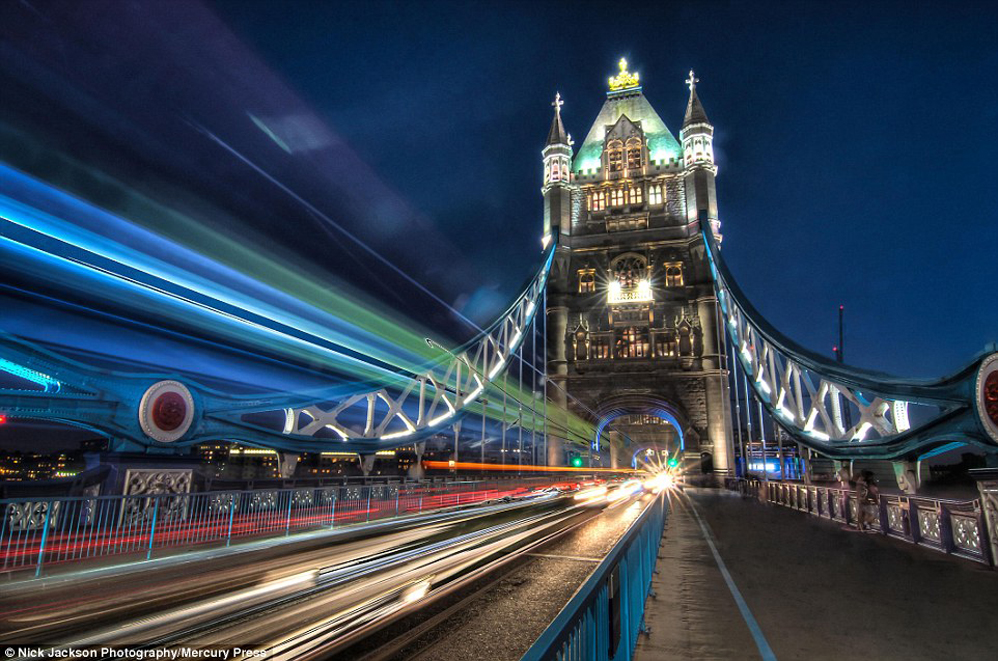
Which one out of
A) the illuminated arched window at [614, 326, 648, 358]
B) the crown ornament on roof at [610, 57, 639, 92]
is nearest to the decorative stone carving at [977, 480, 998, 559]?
the illuminated arched window at [614, 326, 648, 358]

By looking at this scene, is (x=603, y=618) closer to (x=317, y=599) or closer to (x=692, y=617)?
(x=692, y=617)

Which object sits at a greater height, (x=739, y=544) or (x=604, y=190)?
(x=604, y=190)

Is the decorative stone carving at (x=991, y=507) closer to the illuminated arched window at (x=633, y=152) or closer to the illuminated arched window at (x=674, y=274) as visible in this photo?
the illuminated arched window at (x=674, y=274)

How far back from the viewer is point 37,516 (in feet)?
28.0

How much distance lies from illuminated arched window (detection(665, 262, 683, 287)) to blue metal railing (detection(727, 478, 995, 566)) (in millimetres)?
35753

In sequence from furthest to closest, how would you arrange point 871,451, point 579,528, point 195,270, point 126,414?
point 871,451, point 195,270, point 579,528, point 126,414

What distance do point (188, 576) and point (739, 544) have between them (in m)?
10.1

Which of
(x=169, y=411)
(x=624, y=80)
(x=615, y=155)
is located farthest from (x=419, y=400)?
(x=624, y=80)

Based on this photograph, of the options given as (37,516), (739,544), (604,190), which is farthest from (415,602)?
(604,190)

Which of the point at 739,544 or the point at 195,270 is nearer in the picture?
the point at 739,544

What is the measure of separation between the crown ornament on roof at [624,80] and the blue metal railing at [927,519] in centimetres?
5975

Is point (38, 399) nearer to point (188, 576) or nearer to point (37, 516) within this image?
point (37, 516)

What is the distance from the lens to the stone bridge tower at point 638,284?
159 feet

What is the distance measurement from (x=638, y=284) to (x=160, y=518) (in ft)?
155
